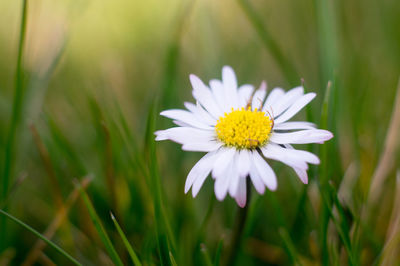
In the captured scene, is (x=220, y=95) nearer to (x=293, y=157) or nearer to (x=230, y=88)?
(x=230, y=88)

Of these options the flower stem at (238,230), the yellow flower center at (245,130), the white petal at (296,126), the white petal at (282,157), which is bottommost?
the flower stem at (238,230)

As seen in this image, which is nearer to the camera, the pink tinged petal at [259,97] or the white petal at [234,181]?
the white petal at [234,181]

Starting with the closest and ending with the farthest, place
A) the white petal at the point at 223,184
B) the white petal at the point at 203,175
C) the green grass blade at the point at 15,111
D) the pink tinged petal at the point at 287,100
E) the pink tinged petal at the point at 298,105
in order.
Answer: the white petal at the point at 223,184, the white petal at the point at 203,175, the pink tinged petal at the point at 298,105, the pink tinged petal at the point at 287,100, the green grass blade at the point at 15,111

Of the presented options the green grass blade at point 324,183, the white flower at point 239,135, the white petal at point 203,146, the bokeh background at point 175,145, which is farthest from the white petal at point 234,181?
the green grass blade at point 324,183

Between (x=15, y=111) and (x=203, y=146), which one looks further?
(x=15, y=111)

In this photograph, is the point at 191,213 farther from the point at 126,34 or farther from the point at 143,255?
the point at 126,34

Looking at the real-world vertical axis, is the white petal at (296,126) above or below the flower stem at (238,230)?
above

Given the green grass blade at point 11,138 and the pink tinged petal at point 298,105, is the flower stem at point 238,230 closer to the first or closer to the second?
the pink tinged petal at point 298,105

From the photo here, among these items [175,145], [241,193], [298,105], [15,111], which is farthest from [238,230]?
[15,111]
